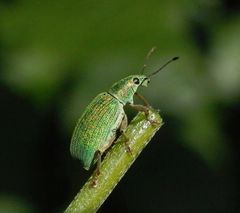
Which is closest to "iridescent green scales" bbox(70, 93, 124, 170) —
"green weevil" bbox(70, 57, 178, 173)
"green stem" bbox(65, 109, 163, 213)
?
"green weevil" bbox(70, 57, 178, 173)

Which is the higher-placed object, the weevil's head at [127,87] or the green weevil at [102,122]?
the weevil's head at [127,87]

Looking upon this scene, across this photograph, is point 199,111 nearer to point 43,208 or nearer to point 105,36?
point 105,36

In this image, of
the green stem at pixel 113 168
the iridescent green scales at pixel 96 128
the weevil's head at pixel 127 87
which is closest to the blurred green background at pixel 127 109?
the weevil's head at pixel 127 87

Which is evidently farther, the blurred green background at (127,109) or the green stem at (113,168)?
the blurred green background at (127,109)

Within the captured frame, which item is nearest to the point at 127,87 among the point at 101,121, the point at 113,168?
the point at 101,121

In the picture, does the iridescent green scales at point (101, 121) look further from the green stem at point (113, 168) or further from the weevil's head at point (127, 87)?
the green stem at point (113, 168)

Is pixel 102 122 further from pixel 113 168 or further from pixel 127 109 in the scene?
pixel 113 168

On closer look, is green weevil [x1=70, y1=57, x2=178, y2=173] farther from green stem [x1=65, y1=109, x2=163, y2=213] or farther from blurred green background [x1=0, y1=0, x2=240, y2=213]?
green stem [x1=65, y1=109, x2=163, y2=213]
